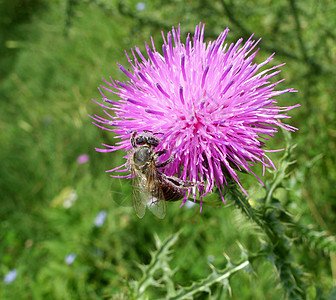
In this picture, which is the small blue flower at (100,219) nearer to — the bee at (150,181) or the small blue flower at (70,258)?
the small blue flower at (70,258)

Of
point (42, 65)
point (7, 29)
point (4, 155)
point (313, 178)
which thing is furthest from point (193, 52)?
point (7, 29)

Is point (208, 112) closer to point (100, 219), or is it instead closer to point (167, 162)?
point (167, 162)

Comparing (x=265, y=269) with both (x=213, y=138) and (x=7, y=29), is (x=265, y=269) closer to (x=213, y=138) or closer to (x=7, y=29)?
Result: (x=213, y=138)

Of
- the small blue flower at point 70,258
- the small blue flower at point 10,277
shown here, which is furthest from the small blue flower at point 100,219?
the small blue flower at point 10,277

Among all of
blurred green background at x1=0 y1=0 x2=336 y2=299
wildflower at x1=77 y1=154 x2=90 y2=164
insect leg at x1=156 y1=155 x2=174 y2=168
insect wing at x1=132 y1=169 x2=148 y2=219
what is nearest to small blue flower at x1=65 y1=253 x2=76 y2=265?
blurred green background at x1=0 y1=0 x2=336 y2=299

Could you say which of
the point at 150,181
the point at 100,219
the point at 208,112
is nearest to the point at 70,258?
the point at 100,219

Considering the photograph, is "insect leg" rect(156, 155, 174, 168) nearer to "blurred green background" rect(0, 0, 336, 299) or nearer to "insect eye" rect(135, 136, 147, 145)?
"insect eye" rect(135, 136, 147, 145)
